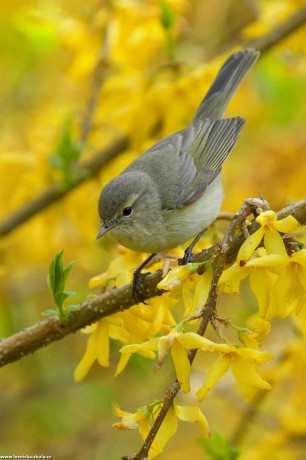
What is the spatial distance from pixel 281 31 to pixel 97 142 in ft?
4.35

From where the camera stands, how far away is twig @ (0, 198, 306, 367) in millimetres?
2502

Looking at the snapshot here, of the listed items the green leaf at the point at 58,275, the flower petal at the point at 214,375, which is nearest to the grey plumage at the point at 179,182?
the green leaf at the point at 58,275

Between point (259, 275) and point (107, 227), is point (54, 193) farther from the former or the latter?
point (259, 275)

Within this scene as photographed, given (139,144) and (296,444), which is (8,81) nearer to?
(139,144)

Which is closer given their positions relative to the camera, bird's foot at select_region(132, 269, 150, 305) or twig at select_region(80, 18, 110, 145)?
bird's foot at select_region(132, 269, 150, 305)

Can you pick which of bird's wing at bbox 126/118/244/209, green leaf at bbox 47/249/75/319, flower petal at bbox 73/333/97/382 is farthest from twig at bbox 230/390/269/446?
green leaf at bbox 47/249/75/319

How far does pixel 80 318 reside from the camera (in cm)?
257

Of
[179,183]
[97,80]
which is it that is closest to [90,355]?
[179,183]

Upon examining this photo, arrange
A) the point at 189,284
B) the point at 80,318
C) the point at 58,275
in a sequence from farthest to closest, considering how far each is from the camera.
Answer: the point at 80,318 → the point at 58,275 → the point at 189,284

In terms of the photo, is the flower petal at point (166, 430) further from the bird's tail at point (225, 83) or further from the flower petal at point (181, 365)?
the bird's tail at point (225, 83)

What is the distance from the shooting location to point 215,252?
2.17 m

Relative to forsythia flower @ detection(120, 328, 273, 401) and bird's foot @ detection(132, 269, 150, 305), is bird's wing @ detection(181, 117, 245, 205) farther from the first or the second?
forsythia flower @ detection(120, 328, 273, 401)

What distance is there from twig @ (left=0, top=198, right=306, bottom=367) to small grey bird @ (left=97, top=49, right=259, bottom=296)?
785 millimetres

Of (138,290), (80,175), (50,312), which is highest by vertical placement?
(80,175)
